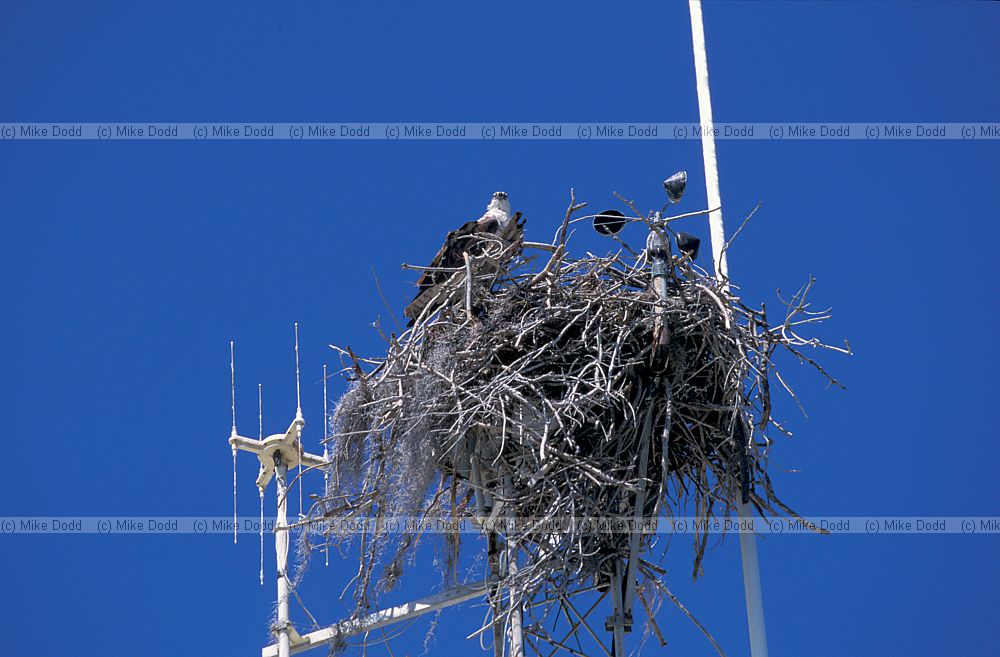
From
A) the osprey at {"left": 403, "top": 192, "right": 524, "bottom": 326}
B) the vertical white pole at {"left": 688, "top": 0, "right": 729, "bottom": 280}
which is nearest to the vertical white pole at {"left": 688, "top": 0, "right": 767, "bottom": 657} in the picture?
the vertical white pole at {"left": 688, "top": 0, "right": 729, "bottom": 280}

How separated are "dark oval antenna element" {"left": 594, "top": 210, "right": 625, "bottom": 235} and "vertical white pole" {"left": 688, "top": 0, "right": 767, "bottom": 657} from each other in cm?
60

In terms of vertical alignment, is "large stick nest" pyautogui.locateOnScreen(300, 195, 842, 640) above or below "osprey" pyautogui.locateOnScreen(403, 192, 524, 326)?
below

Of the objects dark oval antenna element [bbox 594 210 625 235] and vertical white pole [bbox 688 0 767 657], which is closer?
vertical white pole [bbox 688 0 767 657]

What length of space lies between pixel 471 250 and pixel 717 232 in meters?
1.89

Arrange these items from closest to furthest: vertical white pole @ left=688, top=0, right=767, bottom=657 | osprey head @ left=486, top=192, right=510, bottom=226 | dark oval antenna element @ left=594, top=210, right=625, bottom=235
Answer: vertical white pole @ left=688, top=0, right=767, bottom=657
dark oval antenna element @ left=594, top=210, right=625, bottom=235
osprey head @ left=486, top=192, right=510, bottom=226

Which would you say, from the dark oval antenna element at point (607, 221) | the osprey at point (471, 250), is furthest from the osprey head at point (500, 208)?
the dark oval antenna element at point (607, 221)

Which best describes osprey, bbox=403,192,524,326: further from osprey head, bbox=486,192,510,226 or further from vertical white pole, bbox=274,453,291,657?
vertical white pole, bbox=274,453,291,657

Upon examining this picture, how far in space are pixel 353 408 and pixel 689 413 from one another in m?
2.23

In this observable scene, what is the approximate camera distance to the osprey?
44.3 ft

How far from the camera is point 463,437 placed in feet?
41.8

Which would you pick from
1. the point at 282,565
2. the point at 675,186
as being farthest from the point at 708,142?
the point at 282,565

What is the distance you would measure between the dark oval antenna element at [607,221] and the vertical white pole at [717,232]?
0.60 m

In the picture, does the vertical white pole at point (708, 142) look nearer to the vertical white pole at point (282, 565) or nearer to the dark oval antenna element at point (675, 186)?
the dark oval antenna element at point (675, 186)

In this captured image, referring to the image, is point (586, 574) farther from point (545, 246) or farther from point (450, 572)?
point (545, 246)
